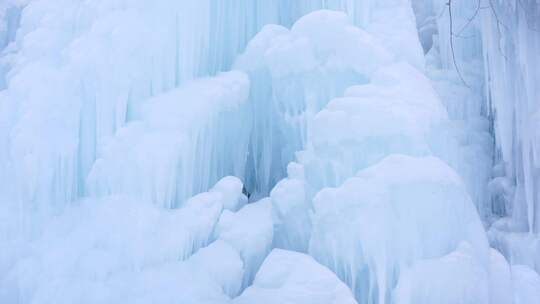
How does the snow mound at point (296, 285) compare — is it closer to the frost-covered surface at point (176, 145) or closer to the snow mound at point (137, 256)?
the snow mound at point (137, 256)

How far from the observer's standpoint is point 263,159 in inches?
213

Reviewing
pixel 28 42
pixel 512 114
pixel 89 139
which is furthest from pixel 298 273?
pixel 28 42

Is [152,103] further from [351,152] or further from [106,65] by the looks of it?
[351,152]

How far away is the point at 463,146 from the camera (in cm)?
583

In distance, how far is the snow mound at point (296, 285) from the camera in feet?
11.8

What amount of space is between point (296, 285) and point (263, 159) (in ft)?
6.32

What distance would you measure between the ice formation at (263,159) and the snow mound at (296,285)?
1 cm

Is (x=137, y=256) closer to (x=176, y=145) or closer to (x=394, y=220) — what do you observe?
(x=176, y=145)

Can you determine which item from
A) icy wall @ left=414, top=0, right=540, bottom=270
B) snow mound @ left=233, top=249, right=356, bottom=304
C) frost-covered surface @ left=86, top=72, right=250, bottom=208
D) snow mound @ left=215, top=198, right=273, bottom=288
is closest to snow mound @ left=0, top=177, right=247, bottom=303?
snow mound @ left=215, top=198, right=273, bottom=288

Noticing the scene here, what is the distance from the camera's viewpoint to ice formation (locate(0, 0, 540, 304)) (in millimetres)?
3803

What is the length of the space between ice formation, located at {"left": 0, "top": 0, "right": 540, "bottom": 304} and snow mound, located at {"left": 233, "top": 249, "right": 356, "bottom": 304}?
0.01 m

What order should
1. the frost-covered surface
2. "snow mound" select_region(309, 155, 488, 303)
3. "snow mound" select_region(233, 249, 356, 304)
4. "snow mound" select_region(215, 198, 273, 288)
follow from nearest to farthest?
"snow mound" select_region(233, 249, 356, 304)
"snow mound" select_region(309, 155, 488, 303)
"snow mound" select_region(215, 198, 273, 288)
the frost-covered surface

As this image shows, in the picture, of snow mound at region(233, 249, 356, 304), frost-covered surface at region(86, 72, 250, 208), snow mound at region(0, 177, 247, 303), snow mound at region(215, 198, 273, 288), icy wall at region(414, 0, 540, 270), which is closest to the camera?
snow mound at region(233, 249, 356, 304)

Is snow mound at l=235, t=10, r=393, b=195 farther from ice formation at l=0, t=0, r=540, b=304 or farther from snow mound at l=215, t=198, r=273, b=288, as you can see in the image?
snow mound at l=215, t=198, r=273, b=288
